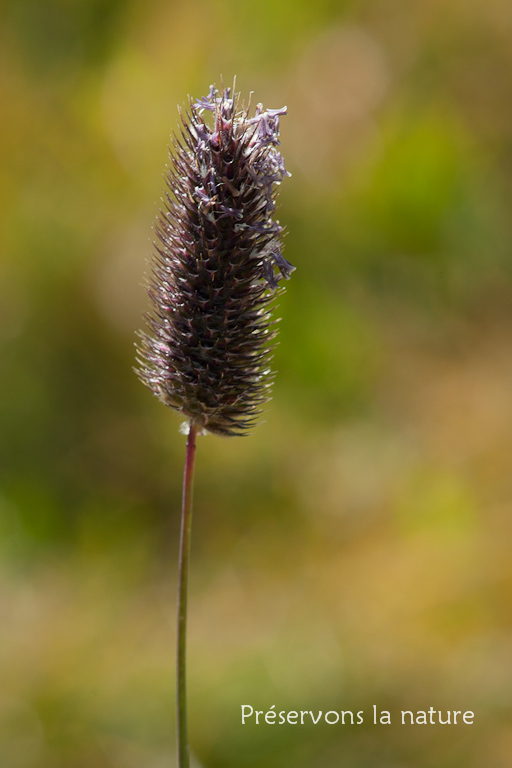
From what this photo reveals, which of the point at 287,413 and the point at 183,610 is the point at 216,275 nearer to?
the point at 183,610

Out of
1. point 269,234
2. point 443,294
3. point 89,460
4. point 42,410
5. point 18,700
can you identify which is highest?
point 443,294

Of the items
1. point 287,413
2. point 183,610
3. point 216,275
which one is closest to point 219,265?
point 216,275

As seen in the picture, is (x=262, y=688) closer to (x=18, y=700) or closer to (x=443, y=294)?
(x=18, y=700)

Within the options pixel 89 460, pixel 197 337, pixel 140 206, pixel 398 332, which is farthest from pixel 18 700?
pixel 398 332

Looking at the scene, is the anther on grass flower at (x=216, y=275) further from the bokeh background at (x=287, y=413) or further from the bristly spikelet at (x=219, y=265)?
the bokeh background at (x=287, y=413)

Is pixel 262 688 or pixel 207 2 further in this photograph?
pixel 207 2

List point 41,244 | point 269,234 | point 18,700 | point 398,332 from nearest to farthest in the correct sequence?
point 269,234
point 18,700
point 41,244
point 398,332

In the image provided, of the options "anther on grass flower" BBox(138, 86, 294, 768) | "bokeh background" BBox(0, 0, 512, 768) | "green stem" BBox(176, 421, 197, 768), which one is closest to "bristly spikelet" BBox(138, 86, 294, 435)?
"anther on grass flower" BBox(138, 86, 294, 768)

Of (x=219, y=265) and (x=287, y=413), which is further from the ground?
(x=287, y=413)
